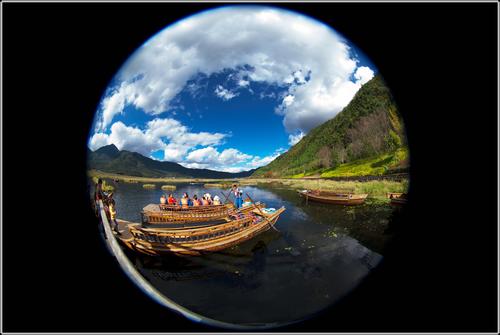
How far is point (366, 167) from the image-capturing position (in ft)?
10.5

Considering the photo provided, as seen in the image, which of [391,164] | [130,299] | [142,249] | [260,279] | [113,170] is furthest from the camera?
[142,249]

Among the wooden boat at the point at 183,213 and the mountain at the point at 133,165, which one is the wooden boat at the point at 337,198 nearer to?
the wooden boat at the point at 183,213

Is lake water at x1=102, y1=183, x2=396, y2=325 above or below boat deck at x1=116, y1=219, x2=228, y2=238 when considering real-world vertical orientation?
below

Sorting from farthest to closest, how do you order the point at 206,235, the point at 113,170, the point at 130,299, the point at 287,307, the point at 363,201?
the point at 363,201 < the point at 206,235 < the point at 287,307 < the point at 113,170 < the point at 130,299

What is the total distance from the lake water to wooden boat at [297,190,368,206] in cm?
400

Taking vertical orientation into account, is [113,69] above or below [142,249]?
above

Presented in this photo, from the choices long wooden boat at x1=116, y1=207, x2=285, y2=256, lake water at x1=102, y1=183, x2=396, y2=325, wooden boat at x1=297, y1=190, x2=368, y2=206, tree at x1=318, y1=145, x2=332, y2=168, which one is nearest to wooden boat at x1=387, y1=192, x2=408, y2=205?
lake water at x1=102, y1=183, x2=396, y2=325

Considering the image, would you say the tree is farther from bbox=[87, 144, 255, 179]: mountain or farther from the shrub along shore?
bbox=[87, 144, 255, 179]: mountain

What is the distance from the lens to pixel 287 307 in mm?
4137

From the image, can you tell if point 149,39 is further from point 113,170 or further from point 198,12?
point 113,170

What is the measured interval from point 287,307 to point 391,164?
11.4ft

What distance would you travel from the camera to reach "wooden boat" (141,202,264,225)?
4.62 metres

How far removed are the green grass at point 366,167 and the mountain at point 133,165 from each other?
1.51m

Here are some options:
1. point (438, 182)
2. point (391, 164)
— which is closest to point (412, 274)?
point (438, 182)
